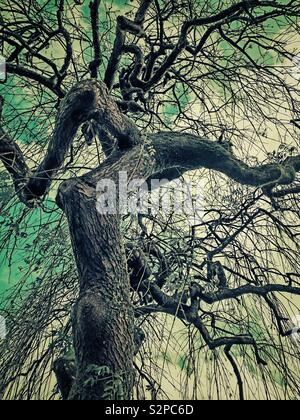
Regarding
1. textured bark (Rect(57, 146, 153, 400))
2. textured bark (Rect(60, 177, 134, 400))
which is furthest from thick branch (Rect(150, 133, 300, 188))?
textured bark (Rect(60, 177, 134, 400))

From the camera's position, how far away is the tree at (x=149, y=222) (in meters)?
1.45

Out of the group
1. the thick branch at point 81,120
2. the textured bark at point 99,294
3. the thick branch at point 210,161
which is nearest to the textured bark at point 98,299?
the textured bark at point 99,294

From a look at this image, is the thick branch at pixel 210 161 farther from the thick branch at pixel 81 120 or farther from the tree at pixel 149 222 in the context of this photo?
the thick branch at pixel 81 120

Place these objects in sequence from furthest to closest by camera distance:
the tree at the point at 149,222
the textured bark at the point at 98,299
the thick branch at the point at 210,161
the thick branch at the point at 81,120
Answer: the thick branch at the point at 210,161, the thick branch at the point at 81,120, the tree at the point at 149,222, the textured bark at the point at 98,299

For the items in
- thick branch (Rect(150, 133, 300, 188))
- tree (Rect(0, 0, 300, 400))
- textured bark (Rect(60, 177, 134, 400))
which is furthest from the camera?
thick branch (Rect(150, 133, 300, 188))

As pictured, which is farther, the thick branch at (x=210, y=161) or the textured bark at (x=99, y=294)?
the thick branch at (x=210, y=161)

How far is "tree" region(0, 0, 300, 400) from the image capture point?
1.45 m

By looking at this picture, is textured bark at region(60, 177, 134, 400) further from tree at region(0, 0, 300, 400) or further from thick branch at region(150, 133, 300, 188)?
thick branch at region(150, 133, 300, 188)

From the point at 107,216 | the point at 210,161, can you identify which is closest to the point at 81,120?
the point at 107,216

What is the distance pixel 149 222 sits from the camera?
2145 mm

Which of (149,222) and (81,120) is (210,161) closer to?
(149,222)

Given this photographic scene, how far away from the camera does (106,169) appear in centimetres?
164
